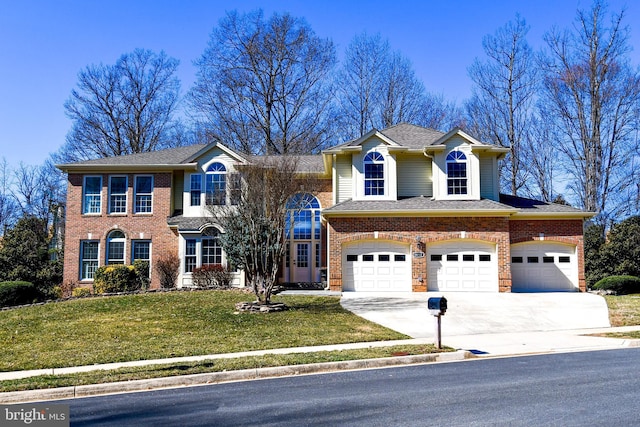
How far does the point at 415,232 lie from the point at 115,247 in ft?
48.0

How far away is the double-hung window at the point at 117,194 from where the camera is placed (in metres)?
26.3

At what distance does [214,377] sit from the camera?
31.0ft

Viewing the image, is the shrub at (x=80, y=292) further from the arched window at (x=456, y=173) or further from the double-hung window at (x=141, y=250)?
the arched window at (x=456, y=173)

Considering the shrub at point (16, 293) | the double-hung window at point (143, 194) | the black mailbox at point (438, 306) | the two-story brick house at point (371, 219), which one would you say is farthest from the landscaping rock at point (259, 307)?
the shrub at point (16, 293)

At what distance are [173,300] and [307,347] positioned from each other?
9.13 meters

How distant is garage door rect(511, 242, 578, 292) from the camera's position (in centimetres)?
2375

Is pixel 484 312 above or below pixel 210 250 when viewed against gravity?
below

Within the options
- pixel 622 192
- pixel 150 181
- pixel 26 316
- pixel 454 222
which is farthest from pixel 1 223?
pixel 622 192

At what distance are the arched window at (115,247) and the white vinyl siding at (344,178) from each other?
10.9 m

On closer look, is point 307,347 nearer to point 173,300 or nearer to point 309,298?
point 309,298

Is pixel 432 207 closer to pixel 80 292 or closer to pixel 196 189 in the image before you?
pixel 196 189

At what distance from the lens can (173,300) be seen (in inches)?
783

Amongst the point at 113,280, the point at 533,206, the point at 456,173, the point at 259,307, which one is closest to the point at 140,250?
the point at 113,280

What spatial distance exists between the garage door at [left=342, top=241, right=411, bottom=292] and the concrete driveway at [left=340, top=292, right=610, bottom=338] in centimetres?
97
